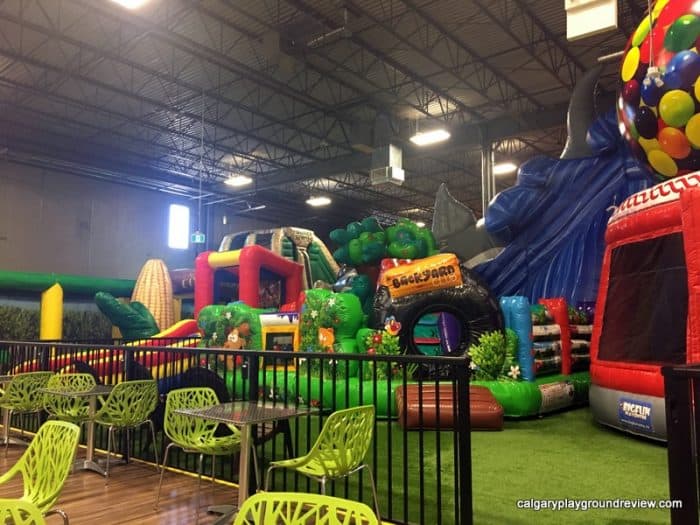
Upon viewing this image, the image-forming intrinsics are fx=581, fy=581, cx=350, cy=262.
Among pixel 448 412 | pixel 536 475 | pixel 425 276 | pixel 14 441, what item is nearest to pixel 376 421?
pixel 536 475

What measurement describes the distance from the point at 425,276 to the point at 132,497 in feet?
17.6

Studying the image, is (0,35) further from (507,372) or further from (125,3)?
(507,372)

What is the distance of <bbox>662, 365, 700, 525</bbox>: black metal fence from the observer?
197cm

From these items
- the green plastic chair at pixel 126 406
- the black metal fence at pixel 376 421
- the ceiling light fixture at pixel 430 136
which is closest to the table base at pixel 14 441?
the black metal fence at pixel 376 421

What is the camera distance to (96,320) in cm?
1652

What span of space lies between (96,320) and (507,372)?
12.9 m

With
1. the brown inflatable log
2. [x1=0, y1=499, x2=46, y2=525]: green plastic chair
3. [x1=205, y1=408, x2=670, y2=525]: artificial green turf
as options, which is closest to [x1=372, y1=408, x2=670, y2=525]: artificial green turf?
[x1=205, y1=408, x2=670, y2=525]: artificial green turf

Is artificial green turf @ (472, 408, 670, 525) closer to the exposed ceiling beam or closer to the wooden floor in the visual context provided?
the wooden floor

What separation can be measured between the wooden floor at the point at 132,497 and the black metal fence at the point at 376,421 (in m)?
0.22

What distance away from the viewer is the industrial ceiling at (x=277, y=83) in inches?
384

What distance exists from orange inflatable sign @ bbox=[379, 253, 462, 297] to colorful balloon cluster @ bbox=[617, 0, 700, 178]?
3096 mm

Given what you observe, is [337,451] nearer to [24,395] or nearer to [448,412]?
[448,412]

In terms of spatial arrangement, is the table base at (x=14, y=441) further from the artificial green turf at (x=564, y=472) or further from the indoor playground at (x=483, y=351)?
the artificial green turf at (x=564, y=472)

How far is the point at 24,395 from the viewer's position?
556 centimetres
